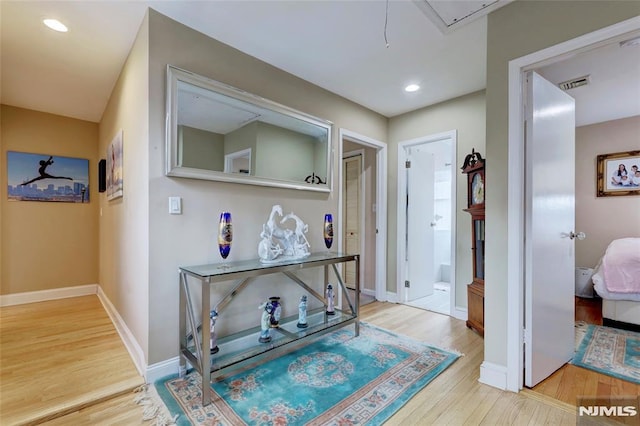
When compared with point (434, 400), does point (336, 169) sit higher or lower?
higher

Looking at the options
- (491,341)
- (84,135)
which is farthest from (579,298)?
(84,135)

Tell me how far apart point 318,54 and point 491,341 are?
8.25 ft

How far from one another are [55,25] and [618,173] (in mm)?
6235

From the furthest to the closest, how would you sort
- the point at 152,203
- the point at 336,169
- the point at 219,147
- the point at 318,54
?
the point at 336,169 < the point at 318,54 < the point at 219,147 < the point at 152,203

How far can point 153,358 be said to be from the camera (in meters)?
1.92

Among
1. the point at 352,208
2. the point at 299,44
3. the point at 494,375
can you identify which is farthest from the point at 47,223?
the point at 494,375

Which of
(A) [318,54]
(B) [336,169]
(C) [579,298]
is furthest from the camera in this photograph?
(C) [579,298]

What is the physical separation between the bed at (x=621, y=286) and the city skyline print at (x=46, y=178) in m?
6.26

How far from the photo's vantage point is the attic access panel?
1805mm

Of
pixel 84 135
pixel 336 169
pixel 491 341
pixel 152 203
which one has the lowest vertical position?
pixel 491 341

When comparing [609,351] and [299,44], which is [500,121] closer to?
[299,44]

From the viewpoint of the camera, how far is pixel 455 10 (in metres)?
1.88

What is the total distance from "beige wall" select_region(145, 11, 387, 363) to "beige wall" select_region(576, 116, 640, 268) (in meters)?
4.13

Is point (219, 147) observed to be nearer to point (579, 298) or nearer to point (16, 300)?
point (16, 300)
